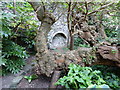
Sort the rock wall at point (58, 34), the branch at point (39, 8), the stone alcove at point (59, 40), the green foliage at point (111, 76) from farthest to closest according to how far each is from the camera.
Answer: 1. the stone alcove at point (59, 40)
2. the rock wall at point (58, 34)
3. the branch at point (39, 8)
4. the green foliage at point (111, 76)

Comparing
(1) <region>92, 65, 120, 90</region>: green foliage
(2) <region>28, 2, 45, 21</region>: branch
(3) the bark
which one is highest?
(2) <region>28, 2, 45, 21</region>: branch

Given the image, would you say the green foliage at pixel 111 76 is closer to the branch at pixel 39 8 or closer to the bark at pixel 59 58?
the bark at pixel 59 58

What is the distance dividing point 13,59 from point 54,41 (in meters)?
3.09

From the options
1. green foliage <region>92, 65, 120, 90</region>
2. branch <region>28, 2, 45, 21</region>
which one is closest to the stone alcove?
branch <region>28, 2, 45, 21</region>

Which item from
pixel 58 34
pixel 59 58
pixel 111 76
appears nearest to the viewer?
pixel 59 58

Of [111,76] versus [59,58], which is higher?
[59,58]

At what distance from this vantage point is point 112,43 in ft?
6.06

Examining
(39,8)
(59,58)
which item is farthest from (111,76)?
(39,8)

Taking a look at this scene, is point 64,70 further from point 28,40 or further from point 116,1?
point 28,40

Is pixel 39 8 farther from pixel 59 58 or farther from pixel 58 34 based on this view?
pixel 58 34

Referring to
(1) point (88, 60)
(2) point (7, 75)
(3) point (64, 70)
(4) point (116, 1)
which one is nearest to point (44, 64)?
(3) point (64, 70)

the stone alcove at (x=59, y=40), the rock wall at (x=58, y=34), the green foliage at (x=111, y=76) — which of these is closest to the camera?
the green foliage at (x=111, y=76)

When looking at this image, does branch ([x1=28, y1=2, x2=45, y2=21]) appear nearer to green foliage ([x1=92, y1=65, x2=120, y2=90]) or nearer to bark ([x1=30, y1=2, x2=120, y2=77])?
bark ([x1=30, y1=2, x2=120, y2=77])

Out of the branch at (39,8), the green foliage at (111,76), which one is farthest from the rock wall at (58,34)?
the green foliage at (111,76)
